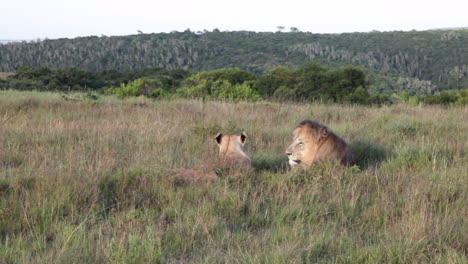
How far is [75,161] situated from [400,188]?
3842mm

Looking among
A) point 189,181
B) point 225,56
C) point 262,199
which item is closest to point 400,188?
point 262,199

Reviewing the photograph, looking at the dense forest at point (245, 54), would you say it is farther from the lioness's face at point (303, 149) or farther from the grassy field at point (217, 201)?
the lioness's face at point (303, 149)

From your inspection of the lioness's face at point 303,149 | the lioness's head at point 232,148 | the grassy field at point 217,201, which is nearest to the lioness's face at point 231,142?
the lioness's head at point 232,148

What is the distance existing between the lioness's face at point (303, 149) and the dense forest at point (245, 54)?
74266 millimetres

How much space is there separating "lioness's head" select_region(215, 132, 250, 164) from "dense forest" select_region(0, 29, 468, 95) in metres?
74.2

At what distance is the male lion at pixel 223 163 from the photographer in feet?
17.3

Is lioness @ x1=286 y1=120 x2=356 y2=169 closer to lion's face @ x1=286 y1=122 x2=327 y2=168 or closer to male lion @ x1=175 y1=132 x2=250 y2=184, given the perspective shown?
lion's face @ x1=286 y1=122 x2=327 y2=168

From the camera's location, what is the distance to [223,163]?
18.5ft

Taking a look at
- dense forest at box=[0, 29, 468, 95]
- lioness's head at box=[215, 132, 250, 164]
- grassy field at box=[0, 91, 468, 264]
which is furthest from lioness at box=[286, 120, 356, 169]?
dense forest at box=[0, 29, 468, 95]

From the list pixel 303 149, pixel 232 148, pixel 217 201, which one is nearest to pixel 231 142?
pixel 232 148

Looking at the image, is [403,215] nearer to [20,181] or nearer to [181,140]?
[20,181]

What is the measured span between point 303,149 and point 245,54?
9278 centimetres

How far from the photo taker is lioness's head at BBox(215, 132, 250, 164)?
5773mm

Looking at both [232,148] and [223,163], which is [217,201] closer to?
[223,163]
